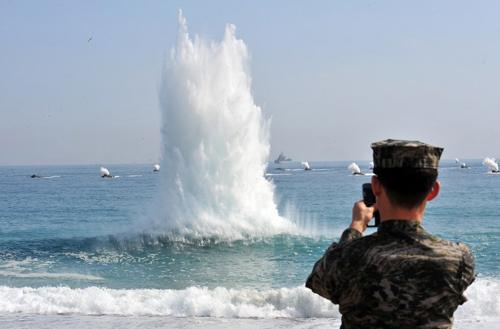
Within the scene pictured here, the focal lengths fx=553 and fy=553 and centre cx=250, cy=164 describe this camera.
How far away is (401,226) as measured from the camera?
226 centimetres

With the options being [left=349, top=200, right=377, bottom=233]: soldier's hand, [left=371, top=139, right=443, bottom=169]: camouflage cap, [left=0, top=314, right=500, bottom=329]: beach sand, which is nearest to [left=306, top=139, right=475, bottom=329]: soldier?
[left=371, top=139, right=443, bottom=169]: camouflage cap

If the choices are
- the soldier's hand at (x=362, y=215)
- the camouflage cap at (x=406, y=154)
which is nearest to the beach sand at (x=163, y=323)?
the soldier's hand at (x=362, y=215)

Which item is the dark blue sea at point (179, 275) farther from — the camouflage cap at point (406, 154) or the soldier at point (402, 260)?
the camouflage cap at point (406, 154)

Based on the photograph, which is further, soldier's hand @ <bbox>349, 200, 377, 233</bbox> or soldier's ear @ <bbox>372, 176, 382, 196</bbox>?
soldier's hand @ <bbox>349, 200, 377, 233</bbox>

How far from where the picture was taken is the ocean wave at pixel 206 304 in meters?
8.27

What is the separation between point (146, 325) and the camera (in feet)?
21.0

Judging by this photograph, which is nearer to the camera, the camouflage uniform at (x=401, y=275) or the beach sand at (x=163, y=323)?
the camouflage uniform at (x=401, y=275)

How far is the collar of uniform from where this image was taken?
2256 mm

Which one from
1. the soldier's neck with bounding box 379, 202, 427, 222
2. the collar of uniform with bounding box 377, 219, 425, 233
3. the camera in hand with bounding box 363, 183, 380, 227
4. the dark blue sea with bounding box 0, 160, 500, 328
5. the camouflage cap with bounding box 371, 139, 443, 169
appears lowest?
the dark blue sea with bounding box 0, 160, 500, 328

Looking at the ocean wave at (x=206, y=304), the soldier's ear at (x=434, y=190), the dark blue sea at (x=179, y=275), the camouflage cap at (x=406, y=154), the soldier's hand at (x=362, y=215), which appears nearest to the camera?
the camouflage cap at (x=406, y=154)

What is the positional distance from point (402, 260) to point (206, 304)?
6727 millimetres

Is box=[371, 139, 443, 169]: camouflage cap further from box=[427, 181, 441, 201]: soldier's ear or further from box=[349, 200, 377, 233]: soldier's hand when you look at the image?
box=[349, 200, 377, 233]: soldier's hand

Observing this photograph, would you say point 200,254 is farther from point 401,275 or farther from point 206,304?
point 401,275

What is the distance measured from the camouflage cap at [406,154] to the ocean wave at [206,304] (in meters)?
6.18
